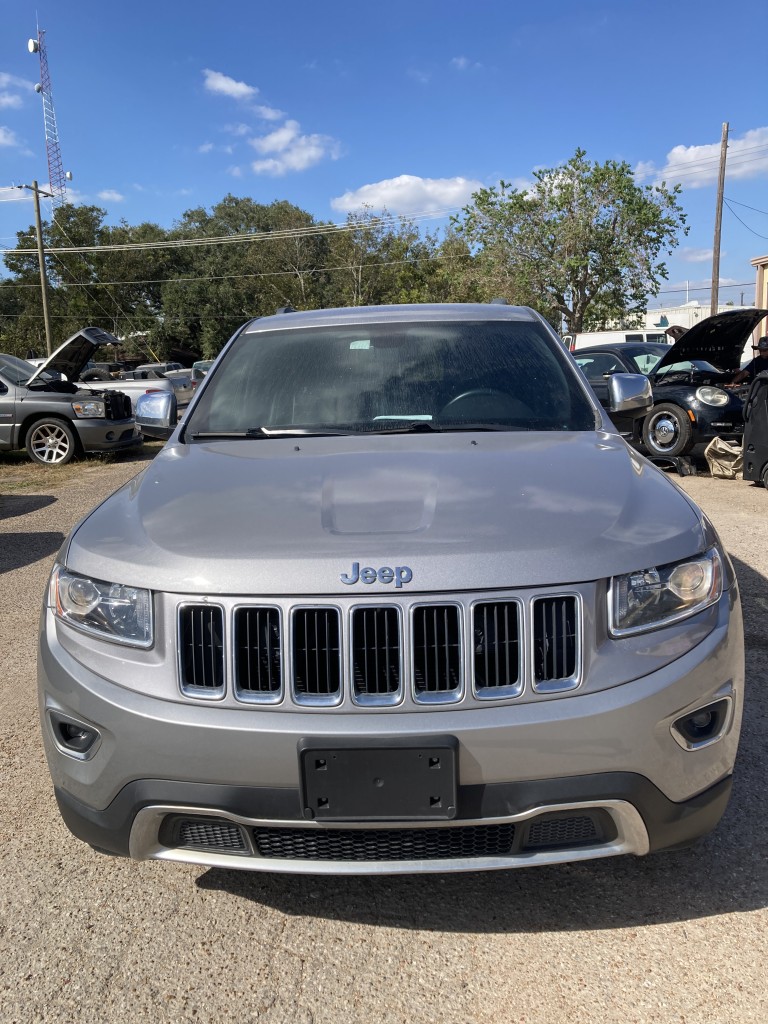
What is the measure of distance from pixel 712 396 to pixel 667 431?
67cm

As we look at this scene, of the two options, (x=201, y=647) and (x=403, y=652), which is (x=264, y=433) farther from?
(x=403, y=652)

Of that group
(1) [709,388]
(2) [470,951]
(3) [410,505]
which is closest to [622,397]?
(3) [410,505]

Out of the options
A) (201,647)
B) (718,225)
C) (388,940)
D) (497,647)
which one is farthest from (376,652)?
(718,225)

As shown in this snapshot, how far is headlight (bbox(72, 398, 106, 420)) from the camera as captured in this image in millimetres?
13141

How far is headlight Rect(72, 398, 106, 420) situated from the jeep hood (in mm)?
11275

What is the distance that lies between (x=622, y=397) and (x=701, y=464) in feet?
26.1

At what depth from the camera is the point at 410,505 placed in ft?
6.98

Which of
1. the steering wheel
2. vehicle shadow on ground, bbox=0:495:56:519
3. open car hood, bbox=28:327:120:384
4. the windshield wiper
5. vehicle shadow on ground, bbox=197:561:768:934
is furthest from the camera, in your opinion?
open car hood, bbox=28:327:120:384

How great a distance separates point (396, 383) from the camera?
10.6ft

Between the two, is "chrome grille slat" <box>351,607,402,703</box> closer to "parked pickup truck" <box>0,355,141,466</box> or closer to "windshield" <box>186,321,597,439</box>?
"windshield" <box>186,321,597,439</box>

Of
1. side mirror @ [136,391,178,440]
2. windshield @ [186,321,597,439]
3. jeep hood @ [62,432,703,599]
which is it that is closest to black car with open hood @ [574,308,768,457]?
windshield @ [186,321,597,439]

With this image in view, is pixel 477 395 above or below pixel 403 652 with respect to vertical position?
above

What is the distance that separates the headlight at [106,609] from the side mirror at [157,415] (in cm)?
150

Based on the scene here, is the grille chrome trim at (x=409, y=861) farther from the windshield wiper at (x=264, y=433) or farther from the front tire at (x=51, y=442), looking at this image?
the front tire at (x=51, y=442)
